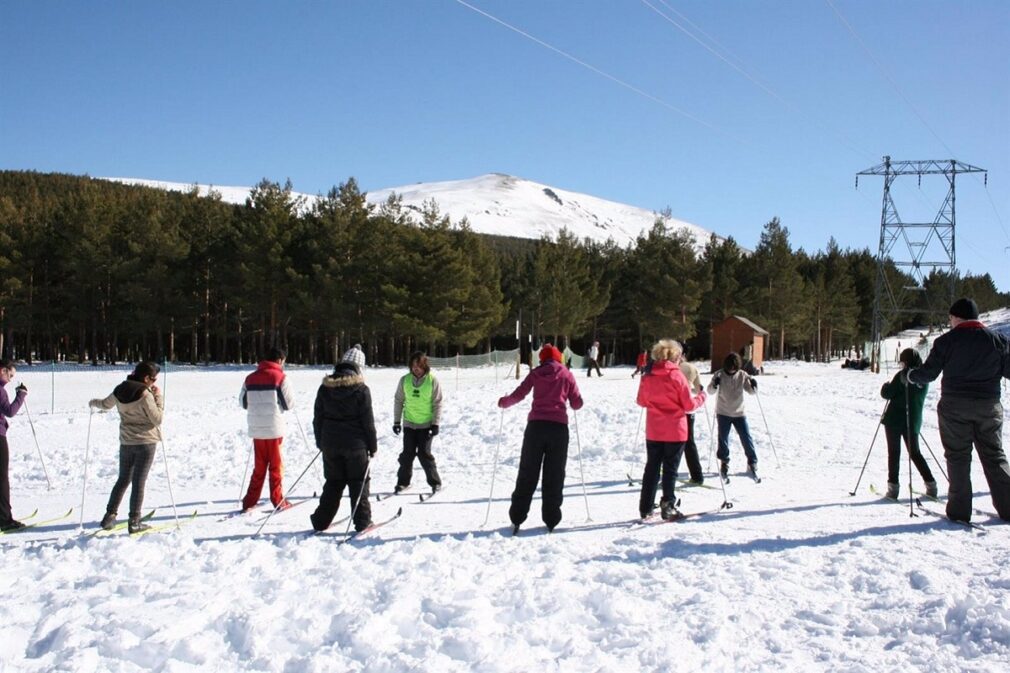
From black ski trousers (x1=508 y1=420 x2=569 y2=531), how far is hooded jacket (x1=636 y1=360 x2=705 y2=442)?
3.08ft

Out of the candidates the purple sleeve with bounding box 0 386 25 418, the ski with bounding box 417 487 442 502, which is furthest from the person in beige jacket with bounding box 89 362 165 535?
the ski with bounding box 417 487 442 502

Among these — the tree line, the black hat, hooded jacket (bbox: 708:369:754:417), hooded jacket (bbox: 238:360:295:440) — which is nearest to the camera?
the black hat

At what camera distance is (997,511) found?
6852 mm

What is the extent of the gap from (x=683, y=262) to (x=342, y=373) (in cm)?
4880

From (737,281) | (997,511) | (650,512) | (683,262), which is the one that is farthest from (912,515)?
(737,281)

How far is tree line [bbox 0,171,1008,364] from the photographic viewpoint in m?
43.2

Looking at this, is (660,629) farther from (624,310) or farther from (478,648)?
(624,310)

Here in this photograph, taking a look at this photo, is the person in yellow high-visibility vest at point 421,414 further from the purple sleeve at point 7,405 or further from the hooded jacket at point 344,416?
the purple sleeve at point 7,405

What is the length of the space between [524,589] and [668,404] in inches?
110

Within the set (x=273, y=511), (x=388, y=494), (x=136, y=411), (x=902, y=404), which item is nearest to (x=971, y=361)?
(x=902, y=404)

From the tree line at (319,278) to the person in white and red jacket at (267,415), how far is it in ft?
103

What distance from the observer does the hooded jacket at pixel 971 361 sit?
6445mm

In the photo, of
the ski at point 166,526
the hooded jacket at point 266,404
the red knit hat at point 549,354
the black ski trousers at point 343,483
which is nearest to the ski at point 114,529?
the ski at point 166,526

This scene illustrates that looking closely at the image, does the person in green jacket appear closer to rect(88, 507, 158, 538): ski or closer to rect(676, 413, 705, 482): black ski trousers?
rect(676, 413, 705, 482): black ski trousers
